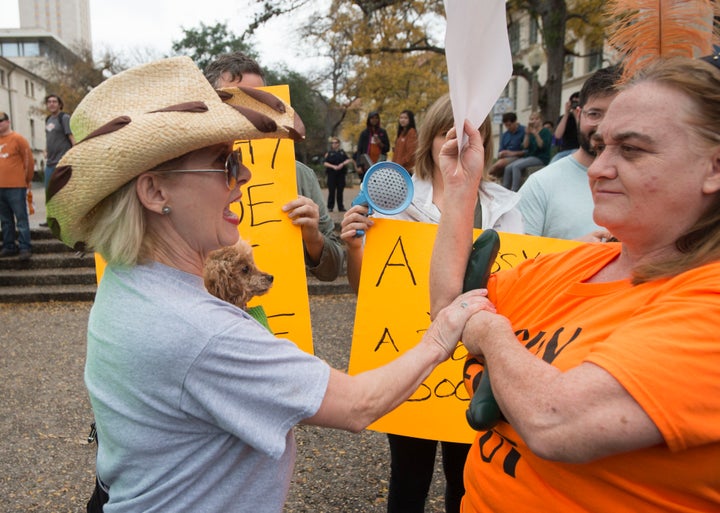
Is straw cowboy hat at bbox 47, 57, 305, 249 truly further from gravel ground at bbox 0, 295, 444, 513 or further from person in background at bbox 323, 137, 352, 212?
person in background at bbox 323, 137, 352, 212

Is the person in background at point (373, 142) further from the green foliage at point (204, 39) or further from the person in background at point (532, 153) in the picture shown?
the green foliage at point (204, 39)

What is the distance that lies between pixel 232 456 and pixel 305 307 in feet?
3.82

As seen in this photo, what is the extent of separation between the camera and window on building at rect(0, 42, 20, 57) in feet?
245

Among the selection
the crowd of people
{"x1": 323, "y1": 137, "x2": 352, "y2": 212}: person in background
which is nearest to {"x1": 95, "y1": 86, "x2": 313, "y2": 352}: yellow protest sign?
the crowd of people

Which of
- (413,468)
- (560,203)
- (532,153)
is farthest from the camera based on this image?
(532,153)

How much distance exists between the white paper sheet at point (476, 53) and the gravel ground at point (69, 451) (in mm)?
2638

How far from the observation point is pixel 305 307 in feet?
8.44

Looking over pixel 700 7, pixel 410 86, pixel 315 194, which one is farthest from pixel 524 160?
pixel 410 86

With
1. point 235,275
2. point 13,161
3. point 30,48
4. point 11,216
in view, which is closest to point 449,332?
point 235,275

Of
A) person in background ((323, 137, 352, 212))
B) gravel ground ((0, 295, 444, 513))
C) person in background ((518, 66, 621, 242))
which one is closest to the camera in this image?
person in background ((518, 66, 621, 242))

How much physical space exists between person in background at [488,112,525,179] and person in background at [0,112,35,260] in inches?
317

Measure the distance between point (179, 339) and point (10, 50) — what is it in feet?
293

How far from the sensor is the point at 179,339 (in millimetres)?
1322

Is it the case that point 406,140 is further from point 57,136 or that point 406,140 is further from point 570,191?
point 570,191
